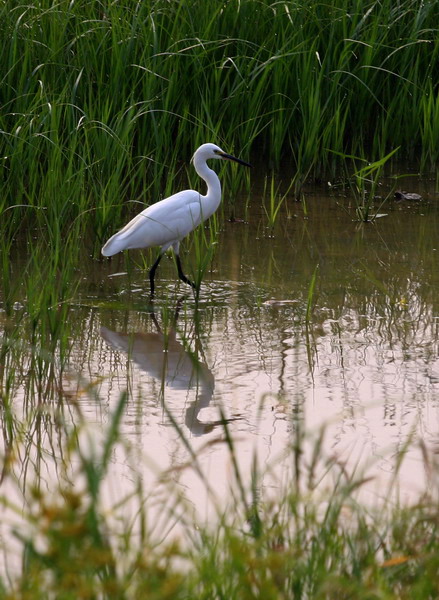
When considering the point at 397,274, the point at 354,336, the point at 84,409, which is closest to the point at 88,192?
the point at 397,274

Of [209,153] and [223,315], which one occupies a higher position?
[209,153]

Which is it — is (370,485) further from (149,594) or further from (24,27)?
(24,27)

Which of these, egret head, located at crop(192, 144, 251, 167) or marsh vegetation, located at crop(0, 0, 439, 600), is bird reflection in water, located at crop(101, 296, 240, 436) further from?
egret head, located at crop(192, 144, 251, 167)

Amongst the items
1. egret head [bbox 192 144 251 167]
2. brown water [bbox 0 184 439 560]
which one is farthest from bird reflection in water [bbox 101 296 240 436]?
egret head [bbox 192 144 251 167]

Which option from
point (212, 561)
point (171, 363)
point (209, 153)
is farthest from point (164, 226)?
point (212, 561)

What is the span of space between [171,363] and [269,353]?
1.39 feet

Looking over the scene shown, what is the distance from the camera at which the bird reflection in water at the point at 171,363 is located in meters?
3.92

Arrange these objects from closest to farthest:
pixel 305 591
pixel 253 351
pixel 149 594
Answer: pixel 149 594 < pixel 305 591 < pixel 253 351

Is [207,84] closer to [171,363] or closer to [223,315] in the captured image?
[223,315]

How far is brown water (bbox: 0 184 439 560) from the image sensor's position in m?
3.47

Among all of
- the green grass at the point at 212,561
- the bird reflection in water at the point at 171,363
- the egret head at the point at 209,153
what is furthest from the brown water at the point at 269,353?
the egret head at the point at 209,153

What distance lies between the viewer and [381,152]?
762 centimetres

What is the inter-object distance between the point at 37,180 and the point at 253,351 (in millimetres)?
2345

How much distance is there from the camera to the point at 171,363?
4.59 m
